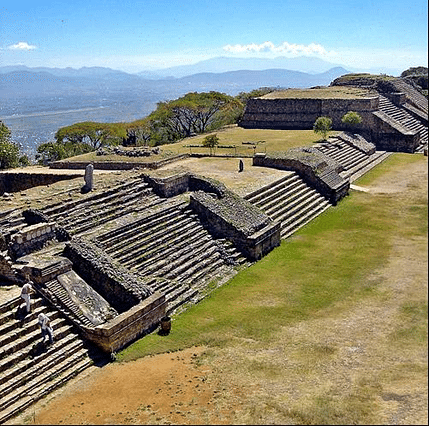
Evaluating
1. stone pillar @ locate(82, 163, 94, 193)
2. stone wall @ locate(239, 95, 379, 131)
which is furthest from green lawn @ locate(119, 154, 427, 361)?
stone wall @ locate(239, 95, 379, 131)

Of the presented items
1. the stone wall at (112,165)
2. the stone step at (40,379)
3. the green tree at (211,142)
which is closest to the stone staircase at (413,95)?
the green tree at (211,142)

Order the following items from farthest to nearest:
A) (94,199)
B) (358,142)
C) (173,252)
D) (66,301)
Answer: (358,142), (94,199), (173,252), (66,301)

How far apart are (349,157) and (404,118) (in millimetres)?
12000

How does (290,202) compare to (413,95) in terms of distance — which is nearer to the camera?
(290,202)

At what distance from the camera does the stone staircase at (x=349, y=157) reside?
3111cm

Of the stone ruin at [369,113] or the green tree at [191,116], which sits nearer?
the stone ruin at [369,113]

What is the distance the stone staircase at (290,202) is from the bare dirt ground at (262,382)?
797 cm

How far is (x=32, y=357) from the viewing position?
1141 centimetres

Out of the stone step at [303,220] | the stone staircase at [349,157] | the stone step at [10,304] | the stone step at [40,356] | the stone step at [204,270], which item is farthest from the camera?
the stone staircase at [349,157]

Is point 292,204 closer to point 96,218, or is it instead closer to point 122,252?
point 96,218

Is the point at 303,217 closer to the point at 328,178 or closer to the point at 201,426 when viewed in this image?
the point at 328,178

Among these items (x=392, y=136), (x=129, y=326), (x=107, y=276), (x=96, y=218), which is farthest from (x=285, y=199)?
(x=392, y=136)

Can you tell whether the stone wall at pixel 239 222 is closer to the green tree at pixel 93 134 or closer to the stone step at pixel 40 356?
the stone step at pixel 40 356

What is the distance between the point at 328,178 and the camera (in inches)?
1021
